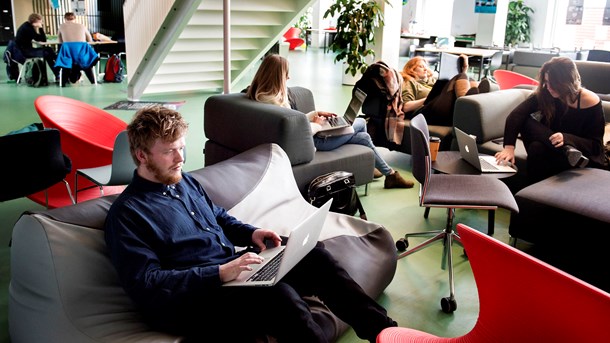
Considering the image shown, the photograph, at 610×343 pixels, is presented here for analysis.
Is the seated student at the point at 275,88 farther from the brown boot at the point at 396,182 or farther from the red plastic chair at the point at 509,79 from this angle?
the red plastic chair at the point at 509,79

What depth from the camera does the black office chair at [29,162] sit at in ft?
10.5

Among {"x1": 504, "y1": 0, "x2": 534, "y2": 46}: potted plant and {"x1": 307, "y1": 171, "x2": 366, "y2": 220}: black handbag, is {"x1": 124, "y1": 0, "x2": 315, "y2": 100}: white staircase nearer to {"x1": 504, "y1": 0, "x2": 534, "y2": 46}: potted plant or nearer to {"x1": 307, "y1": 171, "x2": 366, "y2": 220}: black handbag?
{"x1": 307, "y1": 171, "x2": 366, "y2": 220}: black handbag

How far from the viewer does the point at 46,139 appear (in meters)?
3.34

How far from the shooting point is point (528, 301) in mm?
1488

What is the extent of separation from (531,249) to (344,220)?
1.45 meters

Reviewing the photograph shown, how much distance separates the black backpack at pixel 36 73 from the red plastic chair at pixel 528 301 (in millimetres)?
10164

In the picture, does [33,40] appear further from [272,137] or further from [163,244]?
[163,244]

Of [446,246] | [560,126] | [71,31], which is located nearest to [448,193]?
[446,246]

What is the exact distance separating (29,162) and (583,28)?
15506 mm

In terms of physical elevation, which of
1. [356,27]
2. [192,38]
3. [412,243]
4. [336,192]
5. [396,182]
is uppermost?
[356,27]

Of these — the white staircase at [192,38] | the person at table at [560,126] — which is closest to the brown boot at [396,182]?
the person at table at [560,126]

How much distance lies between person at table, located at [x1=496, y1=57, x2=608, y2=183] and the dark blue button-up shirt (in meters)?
2.45

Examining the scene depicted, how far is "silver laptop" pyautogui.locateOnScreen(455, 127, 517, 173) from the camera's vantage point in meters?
3.62

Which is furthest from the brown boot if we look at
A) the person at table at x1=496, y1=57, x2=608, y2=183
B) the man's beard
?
the man's beard
